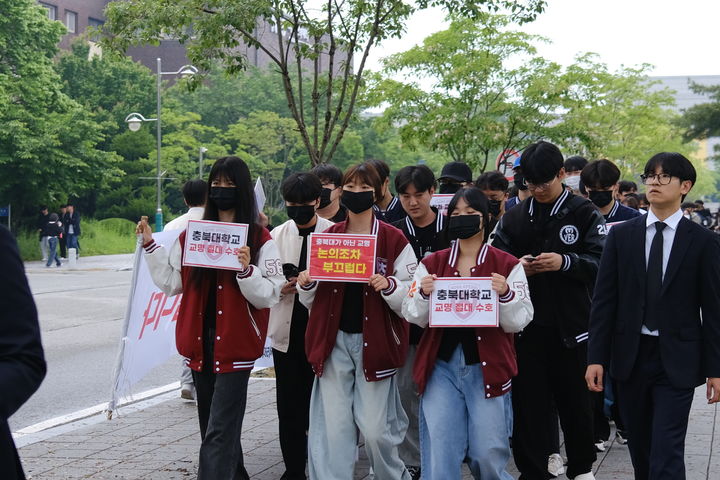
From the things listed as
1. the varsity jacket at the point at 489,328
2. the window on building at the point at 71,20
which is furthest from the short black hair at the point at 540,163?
the window on building at the point at 71,20

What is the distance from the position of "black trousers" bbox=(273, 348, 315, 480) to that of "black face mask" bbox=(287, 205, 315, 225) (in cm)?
87

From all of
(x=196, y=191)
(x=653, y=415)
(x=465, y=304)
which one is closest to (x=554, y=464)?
(x=653, y=415)

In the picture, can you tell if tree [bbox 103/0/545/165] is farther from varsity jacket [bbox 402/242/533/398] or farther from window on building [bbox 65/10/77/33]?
window on building [bbox 65/10/77/33]

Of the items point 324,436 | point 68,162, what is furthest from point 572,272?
point 68,162

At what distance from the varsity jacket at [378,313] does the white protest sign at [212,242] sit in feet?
1.52

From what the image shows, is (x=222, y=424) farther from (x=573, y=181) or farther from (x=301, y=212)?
(x=573, y=181)

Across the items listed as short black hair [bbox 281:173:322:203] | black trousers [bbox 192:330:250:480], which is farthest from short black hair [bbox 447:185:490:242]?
black trousers [bbox 192:330:250:480]

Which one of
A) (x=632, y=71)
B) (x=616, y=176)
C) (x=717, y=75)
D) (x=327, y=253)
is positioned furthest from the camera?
(x=717, y=75)

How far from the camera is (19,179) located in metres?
36.0

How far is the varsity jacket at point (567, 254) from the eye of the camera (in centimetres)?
582

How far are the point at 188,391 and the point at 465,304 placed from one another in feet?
15.6

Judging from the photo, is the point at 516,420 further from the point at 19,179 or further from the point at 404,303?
the point at 19,179

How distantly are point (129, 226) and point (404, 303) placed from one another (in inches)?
1792

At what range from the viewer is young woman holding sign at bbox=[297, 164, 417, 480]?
17.8 ft
